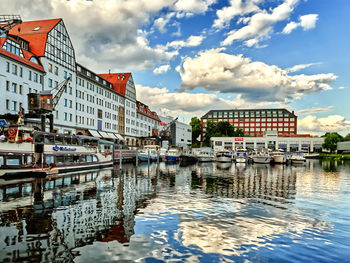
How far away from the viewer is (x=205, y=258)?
1077 cm

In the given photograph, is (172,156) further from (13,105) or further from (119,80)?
(13,105)

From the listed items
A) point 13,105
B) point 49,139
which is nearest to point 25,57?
point 13,105

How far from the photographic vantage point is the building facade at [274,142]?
164 meters

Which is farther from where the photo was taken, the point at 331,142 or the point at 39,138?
the point at 331,142

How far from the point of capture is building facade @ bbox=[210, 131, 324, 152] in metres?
164

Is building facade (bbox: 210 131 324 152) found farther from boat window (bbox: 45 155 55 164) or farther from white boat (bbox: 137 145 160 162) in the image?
boat window (bbox: 45 155 55 164)

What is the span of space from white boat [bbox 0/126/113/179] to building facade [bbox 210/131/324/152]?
402 ft

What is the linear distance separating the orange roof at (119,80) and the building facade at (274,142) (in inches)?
3129

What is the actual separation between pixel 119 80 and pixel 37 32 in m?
42.2

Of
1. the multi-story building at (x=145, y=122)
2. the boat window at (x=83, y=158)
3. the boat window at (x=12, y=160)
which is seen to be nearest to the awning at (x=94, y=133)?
the boat window at (x=83, y=158)

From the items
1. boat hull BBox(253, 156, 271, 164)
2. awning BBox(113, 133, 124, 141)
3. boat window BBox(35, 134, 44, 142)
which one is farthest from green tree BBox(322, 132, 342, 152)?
boat window BBox(35, 134, 44, 142)

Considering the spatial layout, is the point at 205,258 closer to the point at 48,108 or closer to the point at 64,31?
the point at 48,108

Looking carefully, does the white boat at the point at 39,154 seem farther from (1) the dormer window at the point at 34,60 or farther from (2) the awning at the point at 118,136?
(2) the awning at the point at 118,136

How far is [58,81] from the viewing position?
210 ft
